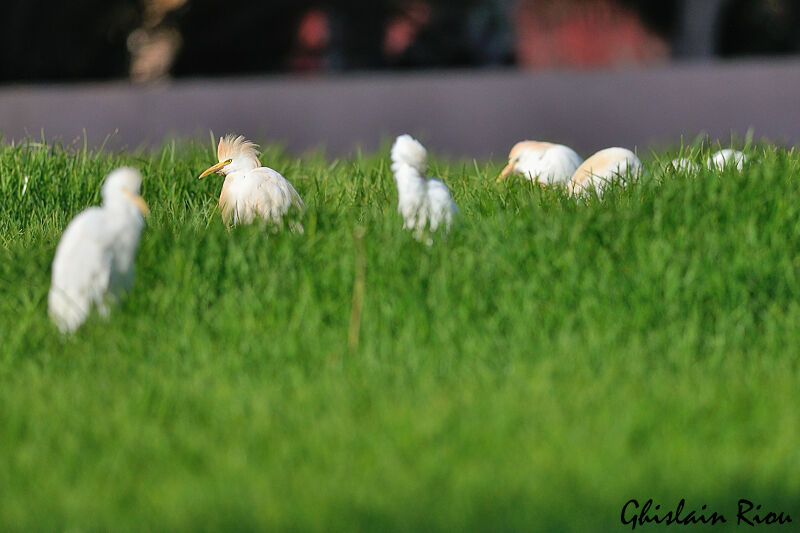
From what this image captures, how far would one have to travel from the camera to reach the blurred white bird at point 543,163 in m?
5.26

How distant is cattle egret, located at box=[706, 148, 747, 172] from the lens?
472 centimetres

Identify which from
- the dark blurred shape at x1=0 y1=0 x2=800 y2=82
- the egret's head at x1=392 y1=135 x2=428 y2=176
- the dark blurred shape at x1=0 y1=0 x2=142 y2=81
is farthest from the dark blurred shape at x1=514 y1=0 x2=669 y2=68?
the egret's head at x1=392 y1=135 x2=428 y2=176

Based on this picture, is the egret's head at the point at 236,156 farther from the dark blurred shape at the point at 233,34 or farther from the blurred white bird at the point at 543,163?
the dark blurred shape at the point at 233,34

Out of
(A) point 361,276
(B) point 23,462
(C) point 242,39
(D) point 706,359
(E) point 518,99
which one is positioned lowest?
(B) point 23,462

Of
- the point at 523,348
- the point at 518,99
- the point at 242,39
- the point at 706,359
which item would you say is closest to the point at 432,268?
the point at 523,348

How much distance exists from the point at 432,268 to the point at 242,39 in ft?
36.3

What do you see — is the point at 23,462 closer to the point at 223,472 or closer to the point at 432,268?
the point at 223,472

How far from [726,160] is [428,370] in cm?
224

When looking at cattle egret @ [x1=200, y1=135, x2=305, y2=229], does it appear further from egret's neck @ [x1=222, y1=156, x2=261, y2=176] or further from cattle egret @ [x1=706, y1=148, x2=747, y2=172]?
cattle egret @ [x1=706, y1=148, x2=747, y2=172]

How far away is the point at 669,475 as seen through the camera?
2783mm

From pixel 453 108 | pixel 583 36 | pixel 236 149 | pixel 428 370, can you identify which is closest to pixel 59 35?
pixel 453 108

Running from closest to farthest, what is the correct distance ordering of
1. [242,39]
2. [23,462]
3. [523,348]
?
[23,462] < [523,348] < [242,39]

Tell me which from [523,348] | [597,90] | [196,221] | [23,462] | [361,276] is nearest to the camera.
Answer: [23,462]

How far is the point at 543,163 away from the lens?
210 inches
